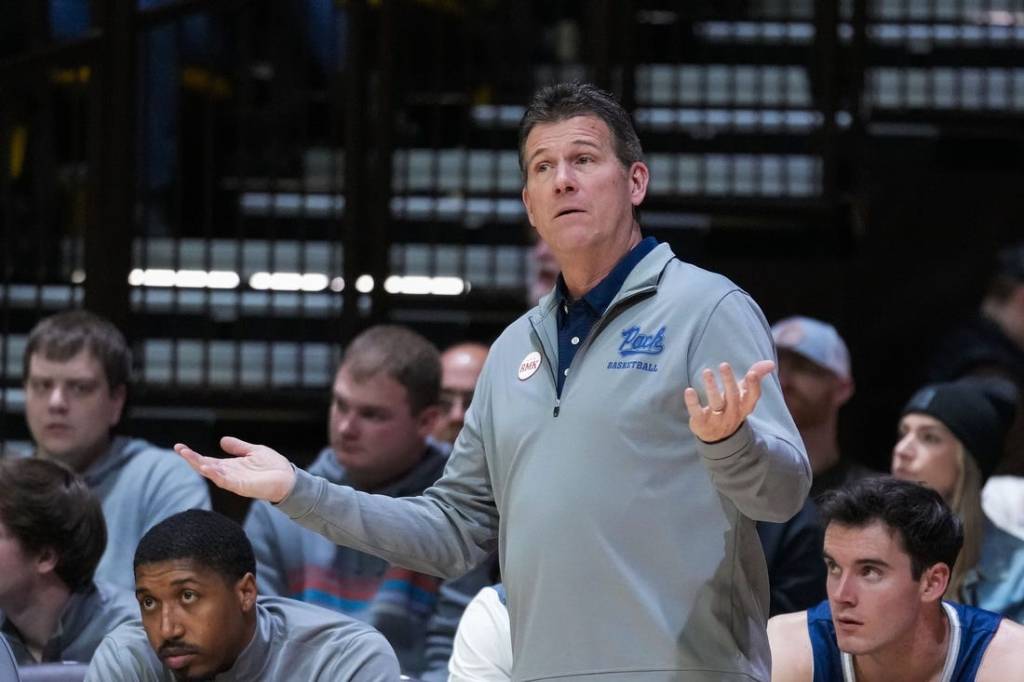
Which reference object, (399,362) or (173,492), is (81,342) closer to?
(173,492)

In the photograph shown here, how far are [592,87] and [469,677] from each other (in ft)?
4.30

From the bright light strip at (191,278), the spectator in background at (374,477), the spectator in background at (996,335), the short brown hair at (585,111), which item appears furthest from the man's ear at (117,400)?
the spectator in background at (996,335)

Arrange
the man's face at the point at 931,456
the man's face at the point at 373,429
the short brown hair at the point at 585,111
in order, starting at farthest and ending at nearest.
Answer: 1. the man's face at the point at 373,429
2. the man's face at the point at 931,456
3. the short brown hair at the point at 585,111

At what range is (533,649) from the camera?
7.57 feet

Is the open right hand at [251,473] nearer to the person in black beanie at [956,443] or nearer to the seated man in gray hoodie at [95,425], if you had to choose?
the seated man in gray hoodie at [95,425]

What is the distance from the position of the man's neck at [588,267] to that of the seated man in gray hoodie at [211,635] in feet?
3.10

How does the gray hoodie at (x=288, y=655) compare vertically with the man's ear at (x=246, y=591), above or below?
below

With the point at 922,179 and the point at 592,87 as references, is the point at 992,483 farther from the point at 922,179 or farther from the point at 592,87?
the point at 592,87

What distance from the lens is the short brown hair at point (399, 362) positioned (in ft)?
14.1

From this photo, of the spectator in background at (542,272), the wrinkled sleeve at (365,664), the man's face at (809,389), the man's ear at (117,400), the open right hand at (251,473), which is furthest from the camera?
the spectator in background at (542,272)

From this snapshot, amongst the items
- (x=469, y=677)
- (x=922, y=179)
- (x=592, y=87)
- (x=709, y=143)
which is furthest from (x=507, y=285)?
(x=592, y=87)

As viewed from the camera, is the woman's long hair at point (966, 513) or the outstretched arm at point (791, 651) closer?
the outstretched arm at point (791, 651)

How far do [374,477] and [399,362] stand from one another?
0.96 ft

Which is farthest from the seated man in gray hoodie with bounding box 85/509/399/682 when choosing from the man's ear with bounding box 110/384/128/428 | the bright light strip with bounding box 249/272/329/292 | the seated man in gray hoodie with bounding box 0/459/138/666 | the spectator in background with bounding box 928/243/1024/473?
the spectator in background with bounding box 928/243/1024/473
